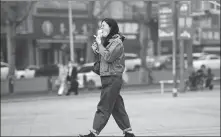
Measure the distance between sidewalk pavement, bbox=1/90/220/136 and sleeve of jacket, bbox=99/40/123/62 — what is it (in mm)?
6616

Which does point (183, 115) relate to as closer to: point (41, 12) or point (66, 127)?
point (66, 127)

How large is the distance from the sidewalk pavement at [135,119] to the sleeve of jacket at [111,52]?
21.7 feet

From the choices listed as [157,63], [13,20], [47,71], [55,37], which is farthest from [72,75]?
[157,63]

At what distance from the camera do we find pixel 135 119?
44.0 ft

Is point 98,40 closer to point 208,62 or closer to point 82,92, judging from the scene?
point 82,92

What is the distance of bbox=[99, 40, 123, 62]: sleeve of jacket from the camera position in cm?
437

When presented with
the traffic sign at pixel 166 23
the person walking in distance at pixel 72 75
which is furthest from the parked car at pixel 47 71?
the traffic sign at pixel 166 23

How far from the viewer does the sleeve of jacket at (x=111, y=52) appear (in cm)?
437

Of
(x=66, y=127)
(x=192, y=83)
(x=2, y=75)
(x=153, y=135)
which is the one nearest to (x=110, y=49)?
(x=153, y=135)

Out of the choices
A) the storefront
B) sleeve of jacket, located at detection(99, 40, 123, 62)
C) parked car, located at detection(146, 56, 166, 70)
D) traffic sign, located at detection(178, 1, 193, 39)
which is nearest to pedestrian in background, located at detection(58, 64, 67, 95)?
traffic sign, located at detection(178, 1, 193, 39)

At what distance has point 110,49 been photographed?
438 cm

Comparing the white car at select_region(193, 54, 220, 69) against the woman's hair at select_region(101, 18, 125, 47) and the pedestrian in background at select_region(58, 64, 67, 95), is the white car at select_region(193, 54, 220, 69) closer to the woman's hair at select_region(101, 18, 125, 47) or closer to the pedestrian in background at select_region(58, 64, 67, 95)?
the pedestrian in background at select_region(58, 64, 67, 95)

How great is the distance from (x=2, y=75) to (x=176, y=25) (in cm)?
1670

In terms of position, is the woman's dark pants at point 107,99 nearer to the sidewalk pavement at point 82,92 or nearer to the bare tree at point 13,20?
the sidewalk pavement at point 82,92
